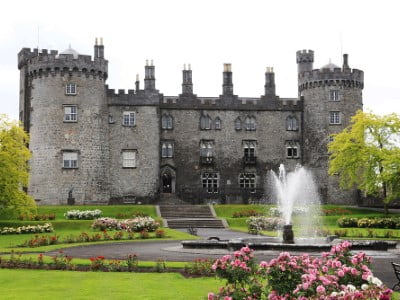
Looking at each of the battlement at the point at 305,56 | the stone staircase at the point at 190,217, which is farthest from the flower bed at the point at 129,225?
the battlement at the point at 305,56

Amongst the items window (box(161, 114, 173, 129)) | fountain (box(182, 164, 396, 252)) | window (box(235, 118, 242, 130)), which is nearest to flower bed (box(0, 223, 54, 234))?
fountain (box(182, 164, 396, 252))

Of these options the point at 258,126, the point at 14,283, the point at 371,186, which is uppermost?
the point at 258,126

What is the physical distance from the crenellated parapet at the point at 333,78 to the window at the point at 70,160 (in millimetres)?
23926

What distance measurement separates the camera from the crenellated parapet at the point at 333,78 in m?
60.5

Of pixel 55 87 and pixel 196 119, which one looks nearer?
pixel 55 87

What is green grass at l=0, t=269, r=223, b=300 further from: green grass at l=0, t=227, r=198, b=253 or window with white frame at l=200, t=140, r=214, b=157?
window with white frame at l=200, t=140, r=214, b=157

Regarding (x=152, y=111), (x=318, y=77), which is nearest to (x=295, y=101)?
(x=318, y=77)

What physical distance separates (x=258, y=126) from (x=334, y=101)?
786 cm

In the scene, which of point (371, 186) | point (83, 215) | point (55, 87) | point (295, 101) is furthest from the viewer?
point (295, 101)

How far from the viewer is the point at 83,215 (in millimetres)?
45438

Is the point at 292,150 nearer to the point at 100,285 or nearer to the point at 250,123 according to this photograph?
the point at 250,123

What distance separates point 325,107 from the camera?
60.6 metres

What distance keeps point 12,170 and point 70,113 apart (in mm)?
14972

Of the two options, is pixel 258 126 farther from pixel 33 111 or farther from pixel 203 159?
pixel 33 111
